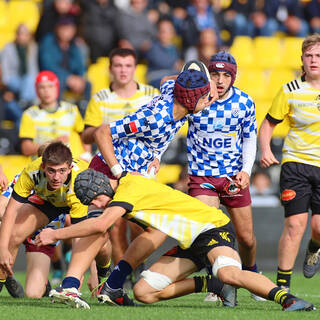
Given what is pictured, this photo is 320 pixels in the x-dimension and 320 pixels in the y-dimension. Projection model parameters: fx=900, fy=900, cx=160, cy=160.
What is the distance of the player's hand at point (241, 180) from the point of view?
312 inches

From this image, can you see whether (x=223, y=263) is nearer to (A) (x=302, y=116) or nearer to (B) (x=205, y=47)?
(A) (x=302, y=116)

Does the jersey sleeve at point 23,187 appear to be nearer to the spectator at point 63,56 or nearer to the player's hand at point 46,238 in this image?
the player's hand at point 46,238

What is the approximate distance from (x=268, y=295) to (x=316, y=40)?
285cm

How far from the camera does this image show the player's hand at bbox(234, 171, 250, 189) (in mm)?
7918

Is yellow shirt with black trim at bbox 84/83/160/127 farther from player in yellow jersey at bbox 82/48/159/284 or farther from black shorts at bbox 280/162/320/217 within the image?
black shorts at bbox 280/162/320/217

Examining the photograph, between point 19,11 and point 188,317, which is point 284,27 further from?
point 188,317

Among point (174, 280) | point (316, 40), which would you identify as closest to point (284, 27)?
point (316, 40)

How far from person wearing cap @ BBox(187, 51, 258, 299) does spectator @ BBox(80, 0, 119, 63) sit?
22.4ft

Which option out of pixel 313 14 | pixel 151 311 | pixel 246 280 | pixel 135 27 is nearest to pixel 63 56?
pixel 135 27

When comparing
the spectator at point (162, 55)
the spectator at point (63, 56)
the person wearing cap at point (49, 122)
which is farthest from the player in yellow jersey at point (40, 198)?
the spectator at point (162, 55)

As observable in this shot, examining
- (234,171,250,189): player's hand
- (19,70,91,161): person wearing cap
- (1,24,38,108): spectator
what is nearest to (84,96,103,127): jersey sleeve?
(19,70,91,161): person wearing cap

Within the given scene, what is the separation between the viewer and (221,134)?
8078 mm

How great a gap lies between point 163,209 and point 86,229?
573 mm

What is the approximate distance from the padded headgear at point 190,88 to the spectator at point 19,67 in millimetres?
7234
